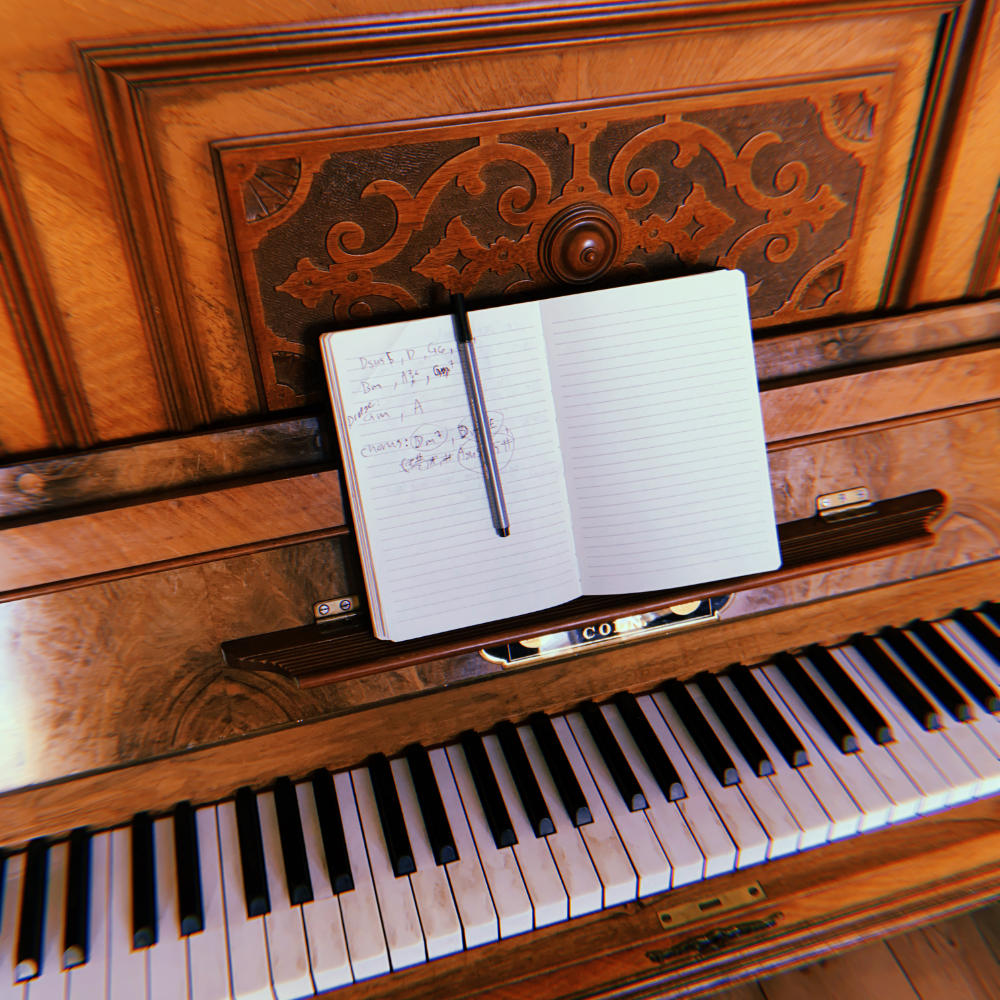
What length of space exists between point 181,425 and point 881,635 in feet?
3.76

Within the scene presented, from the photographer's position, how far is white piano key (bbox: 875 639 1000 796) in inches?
42.7

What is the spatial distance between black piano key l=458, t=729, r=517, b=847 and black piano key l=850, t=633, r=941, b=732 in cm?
65

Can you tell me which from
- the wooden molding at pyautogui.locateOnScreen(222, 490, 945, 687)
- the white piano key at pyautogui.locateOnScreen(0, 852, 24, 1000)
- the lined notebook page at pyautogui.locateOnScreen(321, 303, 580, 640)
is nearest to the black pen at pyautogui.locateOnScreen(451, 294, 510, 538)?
the lined notebook page at pyautogui.locateOnScreen(321, 303, 580, 640)

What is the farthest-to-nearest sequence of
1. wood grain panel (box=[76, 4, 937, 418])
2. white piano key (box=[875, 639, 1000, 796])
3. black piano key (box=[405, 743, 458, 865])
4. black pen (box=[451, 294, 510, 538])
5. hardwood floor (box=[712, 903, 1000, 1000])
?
hardwood floor (box=[712, 903, 1000, 1000]), white piano key (box=[875, 639, 1000, 796]), black piano key (box=[405, 743, 458, 865]), black pen (box=[451, 294, 510, 538]), wood grain panel (box=[76, 4, 937, 418])

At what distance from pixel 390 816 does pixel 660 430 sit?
63 centimetres

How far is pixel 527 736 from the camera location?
112cm

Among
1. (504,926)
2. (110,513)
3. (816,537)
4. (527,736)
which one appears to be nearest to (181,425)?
(110,513)

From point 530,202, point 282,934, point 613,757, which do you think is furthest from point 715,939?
point 530,202

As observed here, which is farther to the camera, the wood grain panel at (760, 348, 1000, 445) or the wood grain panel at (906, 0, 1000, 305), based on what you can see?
the wood grain panel at (760, 348, 1000, 445)

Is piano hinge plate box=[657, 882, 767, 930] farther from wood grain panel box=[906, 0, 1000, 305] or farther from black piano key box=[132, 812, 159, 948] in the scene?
wood grain panel box=[906, 0, 1000, 305]

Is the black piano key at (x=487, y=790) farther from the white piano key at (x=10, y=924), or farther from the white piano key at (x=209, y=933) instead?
the white piano key at (x=10, y=924)

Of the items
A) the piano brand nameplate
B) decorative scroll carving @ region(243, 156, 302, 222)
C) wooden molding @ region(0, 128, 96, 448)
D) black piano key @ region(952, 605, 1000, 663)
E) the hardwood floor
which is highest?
decorative scroll carving @ region(243, 156, 302, 222)

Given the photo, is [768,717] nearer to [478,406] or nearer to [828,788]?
[828,788]

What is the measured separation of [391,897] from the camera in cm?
96
